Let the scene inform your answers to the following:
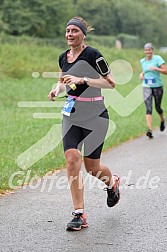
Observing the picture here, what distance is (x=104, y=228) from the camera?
21.1 ft

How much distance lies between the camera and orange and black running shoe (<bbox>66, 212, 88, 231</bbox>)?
6.32m

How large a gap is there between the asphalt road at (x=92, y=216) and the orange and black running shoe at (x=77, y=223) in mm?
61

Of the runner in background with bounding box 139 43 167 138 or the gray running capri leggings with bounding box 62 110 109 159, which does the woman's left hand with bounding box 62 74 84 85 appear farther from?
the runner in background with bounding box 139 43 167 138

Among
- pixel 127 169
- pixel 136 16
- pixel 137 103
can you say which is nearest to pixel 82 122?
pixel 127 169

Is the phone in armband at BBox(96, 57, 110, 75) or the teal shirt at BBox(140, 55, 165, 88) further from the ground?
the teal shirt at BBox(140, 55, 165, 88)

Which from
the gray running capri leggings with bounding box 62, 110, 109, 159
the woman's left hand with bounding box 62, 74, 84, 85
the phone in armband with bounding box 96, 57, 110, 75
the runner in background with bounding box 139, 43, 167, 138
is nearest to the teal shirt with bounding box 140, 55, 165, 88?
the runner in background with bounding box 139, 43, 167, 138

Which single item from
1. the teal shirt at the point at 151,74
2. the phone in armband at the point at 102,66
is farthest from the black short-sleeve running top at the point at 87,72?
the teal shirt at the point at 151,74

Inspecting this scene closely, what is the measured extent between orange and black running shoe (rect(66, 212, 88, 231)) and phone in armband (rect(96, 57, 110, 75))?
4.61 feet

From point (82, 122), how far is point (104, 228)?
106 cm

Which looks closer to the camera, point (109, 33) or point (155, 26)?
point (109, 33)

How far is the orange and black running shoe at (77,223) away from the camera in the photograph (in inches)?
249

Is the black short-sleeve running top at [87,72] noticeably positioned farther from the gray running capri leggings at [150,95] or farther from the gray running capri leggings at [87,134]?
the gray running capri leggings at [150,95]

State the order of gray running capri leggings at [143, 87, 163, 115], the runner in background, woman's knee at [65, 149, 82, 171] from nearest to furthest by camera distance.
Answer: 1. woman's knee at [65, 149, 82, 171]
2. the runner in background
3. gray running capri leggings at [143, 87, 163, 115]

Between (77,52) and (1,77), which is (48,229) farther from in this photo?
(1,77)
